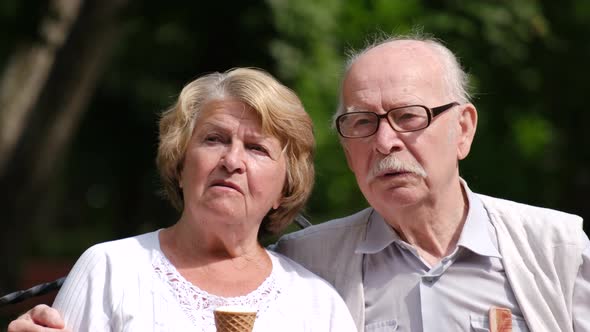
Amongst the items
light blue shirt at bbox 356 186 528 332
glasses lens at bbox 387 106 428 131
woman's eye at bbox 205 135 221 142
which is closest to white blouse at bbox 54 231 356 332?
light blue shirt at bbox 356 186 528 332

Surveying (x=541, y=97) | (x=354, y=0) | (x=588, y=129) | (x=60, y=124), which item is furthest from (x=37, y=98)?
(x=588, y=129)

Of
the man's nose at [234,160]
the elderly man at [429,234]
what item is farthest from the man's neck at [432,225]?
the man's nose at [234,160]

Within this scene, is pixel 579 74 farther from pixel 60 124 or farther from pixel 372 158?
pixel 372 158

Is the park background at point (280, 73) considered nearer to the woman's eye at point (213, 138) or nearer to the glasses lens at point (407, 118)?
the glasses lens at point (407, 118)

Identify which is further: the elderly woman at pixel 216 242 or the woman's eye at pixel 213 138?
the woman's eye at pixel 213 138

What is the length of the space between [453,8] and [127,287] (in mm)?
6754

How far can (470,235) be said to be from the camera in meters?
3.74

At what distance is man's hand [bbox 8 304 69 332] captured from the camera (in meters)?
3.10

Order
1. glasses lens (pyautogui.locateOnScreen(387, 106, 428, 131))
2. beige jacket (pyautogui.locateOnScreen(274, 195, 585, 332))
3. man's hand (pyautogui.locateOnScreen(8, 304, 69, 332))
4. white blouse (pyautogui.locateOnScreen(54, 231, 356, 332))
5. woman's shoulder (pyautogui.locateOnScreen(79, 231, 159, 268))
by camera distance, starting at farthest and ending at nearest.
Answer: glasses lens (pyautogui.locateOnScreen(387, 106, 428, 131)), beige jacket (pyautogui.locateOnScreen(274, 195, 585, 332)), woman's shoulder (pyautogui.locateOnScreen(79, 231, 159, 268)), white blouse (pyautogui.locateOnScreen(54, 231, 356, 332)), man's hand (pyautogui.locateOnScreen(8, 304, 69, 332))

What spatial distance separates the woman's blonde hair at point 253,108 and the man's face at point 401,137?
24 cm

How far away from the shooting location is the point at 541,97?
1126 centimetres

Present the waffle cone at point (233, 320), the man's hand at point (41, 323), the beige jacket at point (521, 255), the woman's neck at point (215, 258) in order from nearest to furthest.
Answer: the waffle cone at point (233, 320) < the man's hand at point (41, 323) < the woman's neck at point (215, 258) < the beige jacket at point (521, 255)

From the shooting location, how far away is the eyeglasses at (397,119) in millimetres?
3695

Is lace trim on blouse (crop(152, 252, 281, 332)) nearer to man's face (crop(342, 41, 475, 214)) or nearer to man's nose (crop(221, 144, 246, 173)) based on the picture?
man's nose (crop(221, 144, 246, 173))
